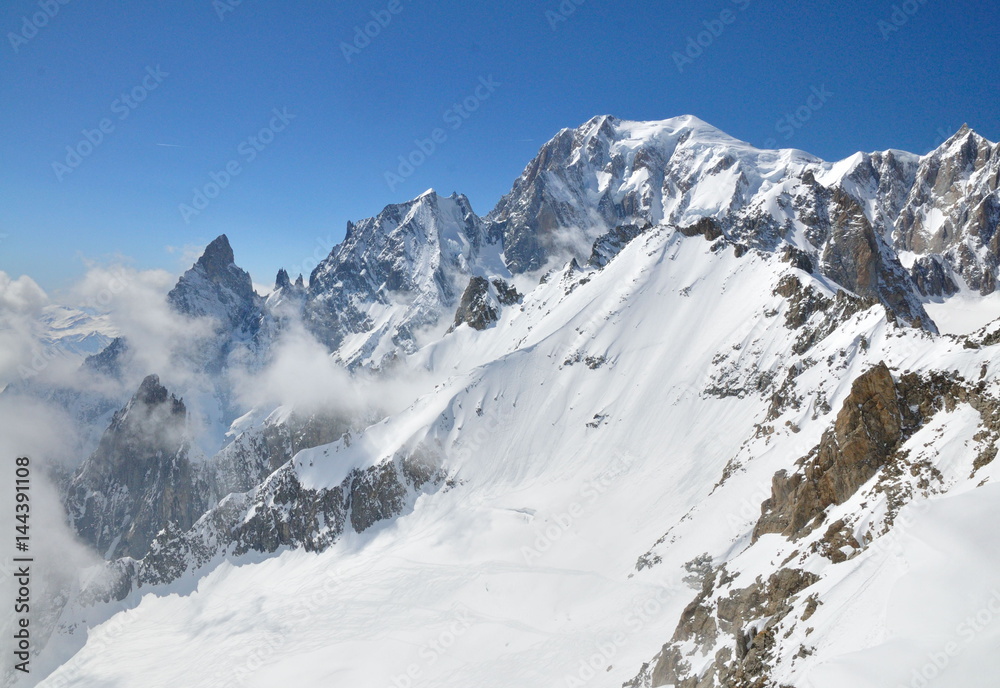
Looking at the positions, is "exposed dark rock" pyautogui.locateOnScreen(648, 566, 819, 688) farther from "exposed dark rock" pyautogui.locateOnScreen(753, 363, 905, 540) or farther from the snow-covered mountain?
"exposed dark rock" pyautogui.locateOnScreen(753, 363, 905, 540)

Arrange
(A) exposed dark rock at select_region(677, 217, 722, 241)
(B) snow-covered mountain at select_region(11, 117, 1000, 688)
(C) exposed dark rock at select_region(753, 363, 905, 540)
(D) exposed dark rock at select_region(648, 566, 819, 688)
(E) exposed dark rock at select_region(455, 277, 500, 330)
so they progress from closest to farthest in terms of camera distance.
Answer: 1. (B) snow-covered mountain at select_region(11, 117, 1000, 688)
2. (D) exposed dark rock at select_region(648, 566, 819, 688)
3. (C) exposed dark rock at select_region(753, 363, 905, 540)
4. (A) exposed dark rock at select_region(677, 217, 722, 241)
5. (E) exposed dark rock at select_region(455, 277, 500, 330)

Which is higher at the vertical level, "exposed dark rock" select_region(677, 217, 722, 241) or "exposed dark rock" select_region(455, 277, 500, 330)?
"exposed dark rock" select_region(455, 277, 500, 330)

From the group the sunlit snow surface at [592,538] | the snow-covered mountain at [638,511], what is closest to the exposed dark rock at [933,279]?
the snow-covered mountain at [638,511]

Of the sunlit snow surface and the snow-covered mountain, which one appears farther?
the snow-covered mountain

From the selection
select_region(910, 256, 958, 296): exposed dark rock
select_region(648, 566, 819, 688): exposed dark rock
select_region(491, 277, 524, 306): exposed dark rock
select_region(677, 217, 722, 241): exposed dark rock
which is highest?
select_region(491, 277, 524, 306): exposed dark rock

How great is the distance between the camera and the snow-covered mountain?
22.0 meters

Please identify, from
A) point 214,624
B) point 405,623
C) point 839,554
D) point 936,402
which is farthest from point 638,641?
point 214,624

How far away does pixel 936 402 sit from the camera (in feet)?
109

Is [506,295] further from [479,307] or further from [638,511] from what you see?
[638,511]

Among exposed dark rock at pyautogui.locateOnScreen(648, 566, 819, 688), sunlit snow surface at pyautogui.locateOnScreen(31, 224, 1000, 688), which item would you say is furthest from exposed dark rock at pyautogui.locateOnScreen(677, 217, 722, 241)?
exposed dark rock at pyautogui.locateOnScreen(648, 566, 819, 688)

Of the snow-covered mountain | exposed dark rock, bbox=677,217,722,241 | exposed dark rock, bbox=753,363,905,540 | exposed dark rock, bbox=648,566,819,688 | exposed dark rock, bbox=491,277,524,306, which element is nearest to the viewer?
the snow-covered mountain

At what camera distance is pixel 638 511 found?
7131 centimetres

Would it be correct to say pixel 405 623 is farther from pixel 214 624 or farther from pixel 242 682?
pixel 214 624

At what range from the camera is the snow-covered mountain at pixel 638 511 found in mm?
21984
